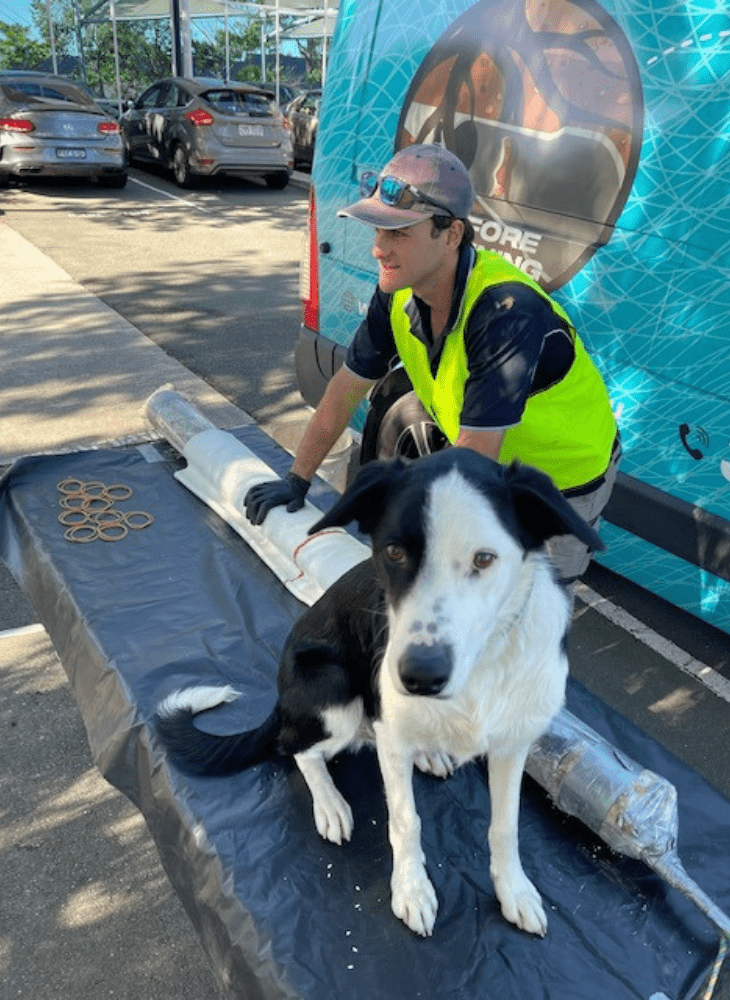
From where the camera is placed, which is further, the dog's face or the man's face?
the man's face

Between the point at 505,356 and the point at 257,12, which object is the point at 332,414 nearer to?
the point at 505,356

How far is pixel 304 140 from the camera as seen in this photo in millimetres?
18359

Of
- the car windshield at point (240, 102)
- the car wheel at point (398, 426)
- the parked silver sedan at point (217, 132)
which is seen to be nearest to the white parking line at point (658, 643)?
the car wheel at point (398, 426)

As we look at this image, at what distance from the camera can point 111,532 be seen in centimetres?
353

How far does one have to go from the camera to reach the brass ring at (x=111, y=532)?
346cm

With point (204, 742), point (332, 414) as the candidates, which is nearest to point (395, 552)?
point (204, 742)

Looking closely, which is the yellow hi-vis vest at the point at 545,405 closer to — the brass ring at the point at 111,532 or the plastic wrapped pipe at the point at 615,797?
the plastic wrapped pipe at the point at 615,797

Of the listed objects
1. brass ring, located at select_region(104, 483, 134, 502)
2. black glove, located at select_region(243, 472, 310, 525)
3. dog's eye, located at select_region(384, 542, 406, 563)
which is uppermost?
dog's eye, located at select_region(384, 542, 406, 563)

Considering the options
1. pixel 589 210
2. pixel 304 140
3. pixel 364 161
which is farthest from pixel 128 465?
pixel 304 140

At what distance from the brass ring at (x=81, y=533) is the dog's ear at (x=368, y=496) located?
203cm

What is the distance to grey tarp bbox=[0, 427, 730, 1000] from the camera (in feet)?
6.37

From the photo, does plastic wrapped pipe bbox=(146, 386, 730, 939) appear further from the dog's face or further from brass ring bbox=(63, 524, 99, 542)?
the dog's face

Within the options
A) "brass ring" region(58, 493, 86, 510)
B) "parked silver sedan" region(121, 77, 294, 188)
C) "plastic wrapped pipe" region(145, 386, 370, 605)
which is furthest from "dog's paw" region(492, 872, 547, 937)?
"parked silver sedan" region(121, 77, 294, 188)

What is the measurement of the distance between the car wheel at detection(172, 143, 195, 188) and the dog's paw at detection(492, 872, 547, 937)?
15311 millimetres
